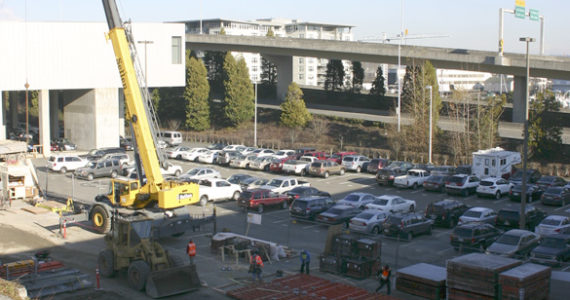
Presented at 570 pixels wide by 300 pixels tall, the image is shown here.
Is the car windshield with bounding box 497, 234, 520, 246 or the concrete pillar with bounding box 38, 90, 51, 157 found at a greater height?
the concrete pillar with bounding box 38, 90, 51, 157

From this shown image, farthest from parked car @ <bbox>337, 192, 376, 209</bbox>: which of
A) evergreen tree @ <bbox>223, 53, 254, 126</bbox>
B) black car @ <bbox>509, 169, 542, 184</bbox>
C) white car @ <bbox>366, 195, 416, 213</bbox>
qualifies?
evergreen tree @ <bbox>223, 53, 254, 126</bbox>

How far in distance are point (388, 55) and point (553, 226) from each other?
4053 centimetres

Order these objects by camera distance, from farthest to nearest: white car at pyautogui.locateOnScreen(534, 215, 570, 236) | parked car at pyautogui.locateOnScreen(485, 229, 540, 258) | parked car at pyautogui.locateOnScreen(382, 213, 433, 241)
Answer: white car at pyautogui.locateOnScreen(534, 215, 570, 236) → parked car at pyautogui.locateOnScreen(382, 213, 433, 241) → parked car at pyautogui.locateOnScreen(485, 229, 540, 258)

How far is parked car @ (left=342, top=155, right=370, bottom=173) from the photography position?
42.9 metres

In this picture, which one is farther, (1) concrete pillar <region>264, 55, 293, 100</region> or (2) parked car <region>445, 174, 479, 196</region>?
(1) concrete pillar <region>264, 55, 293, 100</region>

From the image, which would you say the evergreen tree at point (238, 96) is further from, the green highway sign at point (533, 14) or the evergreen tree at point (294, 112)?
the green highway sign at point (533, 14)

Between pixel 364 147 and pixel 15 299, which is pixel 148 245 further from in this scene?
pixel 364 147

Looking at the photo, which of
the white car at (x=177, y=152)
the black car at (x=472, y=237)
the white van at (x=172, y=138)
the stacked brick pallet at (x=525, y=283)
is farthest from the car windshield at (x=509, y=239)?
the white van at (x=172, y=138)

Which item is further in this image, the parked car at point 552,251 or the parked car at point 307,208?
the parked car at point 307,208

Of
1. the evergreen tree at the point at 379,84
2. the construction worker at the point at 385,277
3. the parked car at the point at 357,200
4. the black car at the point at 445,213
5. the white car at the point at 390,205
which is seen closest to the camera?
the construction worker at the point at 385,277

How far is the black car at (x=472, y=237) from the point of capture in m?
23.0

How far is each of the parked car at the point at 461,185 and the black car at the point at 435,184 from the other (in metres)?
0.53

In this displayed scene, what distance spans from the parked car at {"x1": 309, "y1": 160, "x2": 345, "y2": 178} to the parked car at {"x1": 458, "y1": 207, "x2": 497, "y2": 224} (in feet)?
46.5

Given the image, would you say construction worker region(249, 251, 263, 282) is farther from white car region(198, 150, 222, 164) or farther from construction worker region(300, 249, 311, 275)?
white car region(198, 150, 222, 164)
